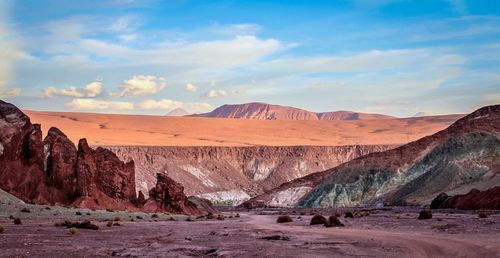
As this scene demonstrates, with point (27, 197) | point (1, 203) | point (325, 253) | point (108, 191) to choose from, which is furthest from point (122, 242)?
point (108, 191)

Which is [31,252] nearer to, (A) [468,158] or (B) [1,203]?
(B) [1,203]

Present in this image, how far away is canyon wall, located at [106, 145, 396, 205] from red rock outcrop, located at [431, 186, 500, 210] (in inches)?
2631

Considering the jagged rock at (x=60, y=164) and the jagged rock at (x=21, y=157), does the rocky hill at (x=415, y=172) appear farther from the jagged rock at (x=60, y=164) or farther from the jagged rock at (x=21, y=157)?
the jagged rock at (x=21, y=157)

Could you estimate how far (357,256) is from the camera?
58.1 feet

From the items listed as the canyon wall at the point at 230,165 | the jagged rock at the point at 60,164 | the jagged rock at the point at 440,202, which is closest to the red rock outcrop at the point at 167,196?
the jagged rock at the point at 60,164

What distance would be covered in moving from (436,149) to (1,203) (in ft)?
233

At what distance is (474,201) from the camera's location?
192 feet

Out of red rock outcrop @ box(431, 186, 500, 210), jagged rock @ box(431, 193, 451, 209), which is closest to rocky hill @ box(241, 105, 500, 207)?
jagged rock @ box(431, 193, 451, 209)

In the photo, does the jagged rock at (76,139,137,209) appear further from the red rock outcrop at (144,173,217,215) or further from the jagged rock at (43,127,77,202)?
the red rock outcrop at (144,173,217,215)

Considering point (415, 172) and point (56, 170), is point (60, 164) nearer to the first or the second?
point (56, 170)

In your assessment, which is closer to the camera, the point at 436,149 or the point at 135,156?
the point at 436,149

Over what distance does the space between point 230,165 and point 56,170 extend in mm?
101540

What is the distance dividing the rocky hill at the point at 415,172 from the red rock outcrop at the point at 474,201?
12101mm

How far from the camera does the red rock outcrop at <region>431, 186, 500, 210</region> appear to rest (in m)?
55.3
